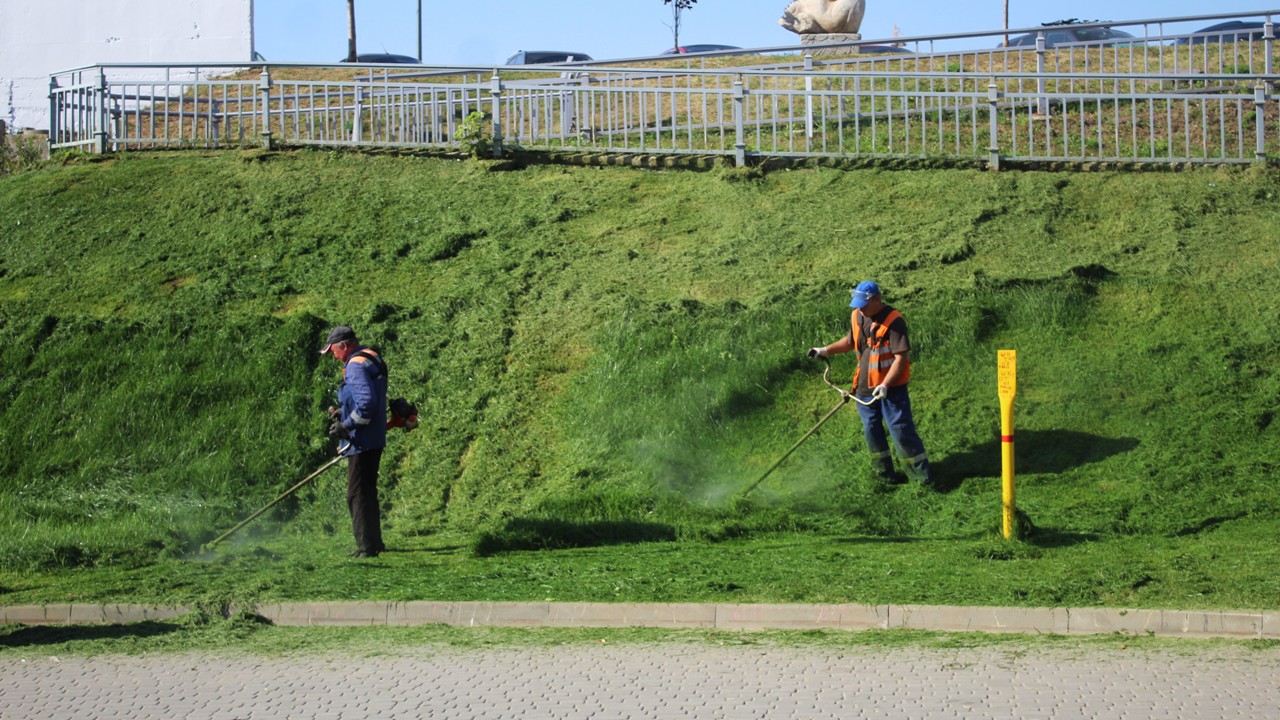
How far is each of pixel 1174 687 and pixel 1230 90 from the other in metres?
14.7

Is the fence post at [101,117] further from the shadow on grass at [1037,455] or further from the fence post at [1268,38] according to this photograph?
the fence post at [1268,38]

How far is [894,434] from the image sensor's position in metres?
9.30

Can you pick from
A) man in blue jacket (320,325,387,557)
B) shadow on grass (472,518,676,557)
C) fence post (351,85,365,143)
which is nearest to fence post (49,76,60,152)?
fence post (351,85,365,143)

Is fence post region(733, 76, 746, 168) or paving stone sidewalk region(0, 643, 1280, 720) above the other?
fence post region(733, 76, 746, 168)

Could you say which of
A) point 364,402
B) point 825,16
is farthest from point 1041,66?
point 364,402

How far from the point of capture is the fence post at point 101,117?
1611cm

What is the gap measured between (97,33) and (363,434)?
23.2 m

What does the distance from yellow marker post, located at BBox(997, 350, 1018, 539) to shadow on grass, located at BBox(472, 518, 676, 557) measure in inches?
87.8

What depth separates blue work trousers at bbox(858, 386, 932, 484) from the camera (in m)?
9.30

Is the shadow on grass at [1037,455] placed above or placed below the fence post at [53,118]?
below

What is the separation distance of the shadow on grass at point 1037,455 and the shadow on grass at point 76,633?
17.7 feet

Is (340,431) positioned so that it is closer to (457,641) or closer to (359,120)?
(457,641)

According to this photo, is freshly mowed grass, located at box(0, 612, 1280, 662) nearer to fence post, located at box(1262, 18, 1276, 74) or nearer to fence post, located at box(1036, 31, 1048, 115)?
fence post, located at box(1036, 31, 1048, 115)

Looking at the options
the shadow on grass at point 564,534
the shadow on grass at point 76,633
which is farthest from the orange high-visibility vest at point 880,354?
the shadow on grass at point 76,633
